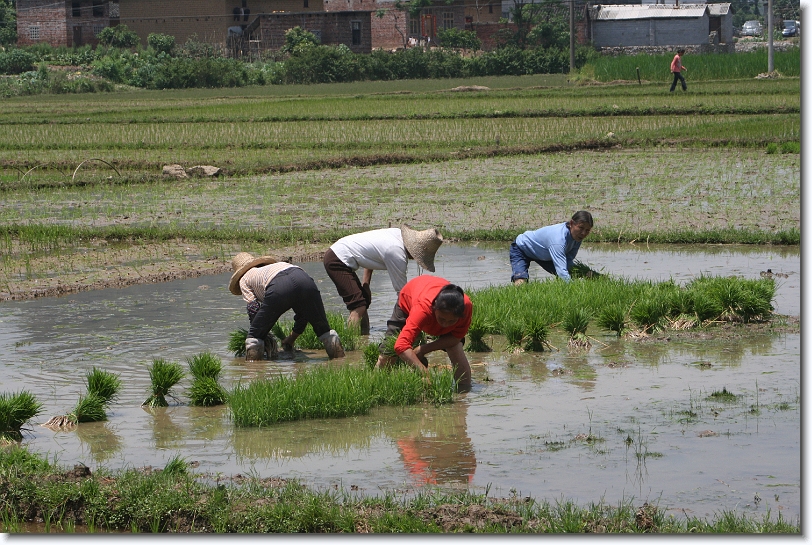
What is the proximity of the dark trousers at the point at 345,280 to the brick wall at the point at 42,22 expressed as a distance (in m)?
53.0

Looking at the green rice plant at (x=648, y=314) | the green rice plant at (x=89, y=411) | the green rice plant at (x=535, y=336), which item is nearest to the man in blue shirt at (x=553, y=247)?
the green rice plant at (x=648, y=314)

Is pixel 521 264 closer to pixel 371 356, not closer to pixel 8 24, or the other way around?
pixel 371 356

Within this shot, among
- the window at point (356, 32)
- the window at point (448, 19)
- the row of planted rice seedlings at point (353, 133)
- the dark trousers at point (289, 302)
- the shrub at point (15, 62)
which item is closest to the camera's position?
the dark trousers at point (289, 302)

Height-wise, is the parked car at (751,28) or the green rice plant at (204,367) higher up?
the parked car at (751,28)

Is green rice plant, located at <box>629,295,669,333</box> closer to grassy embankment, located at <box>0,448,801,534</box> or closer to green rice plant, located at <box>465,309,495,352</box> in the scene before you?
green rice plant, located at <box>465,309,495,352</box>

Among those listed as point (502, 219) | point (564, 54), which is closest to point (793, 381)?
point (502, 219)

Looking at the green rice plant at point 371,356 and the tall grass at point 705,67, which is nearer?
the green rice plant at point 371,356

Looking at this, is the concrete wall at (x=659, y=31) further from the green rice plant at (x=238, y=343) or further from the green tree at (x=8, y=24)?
the green rice plant at (x=238, y=343)

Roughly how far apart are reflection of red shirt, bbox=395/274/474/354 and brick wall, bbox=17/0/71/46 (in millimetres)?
54615

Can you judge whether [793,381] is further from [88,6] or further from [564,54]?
[88,6]

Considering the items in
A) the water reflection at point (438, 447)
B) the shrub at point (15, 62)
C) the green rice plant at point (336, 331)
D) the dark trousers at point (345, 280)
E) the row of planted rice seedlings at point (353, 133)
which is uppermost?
the shrub at point (15, 62)

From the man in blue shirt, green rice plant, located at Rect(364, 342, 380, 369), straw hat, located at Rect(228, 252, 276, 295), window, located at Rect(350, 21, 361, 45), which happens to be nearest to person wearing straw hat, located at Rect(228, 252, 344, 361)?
straw hat, located at Rect(228, 252, 276, 295)

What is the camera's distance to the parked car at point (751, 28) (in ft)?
195

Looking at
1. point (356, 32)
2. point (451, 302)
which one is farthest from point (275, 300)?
point (356, 32)
